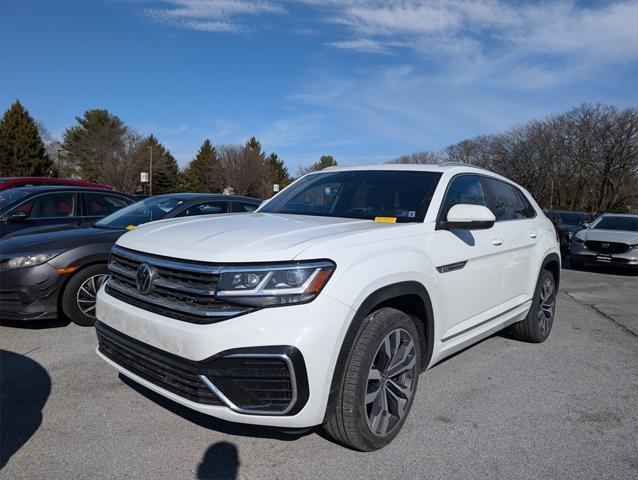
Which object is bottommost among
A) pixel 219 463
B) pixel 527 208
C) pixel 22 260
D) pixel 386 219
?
pixel 219 463

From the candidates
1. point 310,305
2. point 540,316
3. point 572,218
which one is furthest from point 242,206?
point 572,218

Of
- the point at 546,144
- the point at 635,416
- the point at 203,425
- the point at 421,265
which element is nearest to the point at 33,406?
the point at 203,425

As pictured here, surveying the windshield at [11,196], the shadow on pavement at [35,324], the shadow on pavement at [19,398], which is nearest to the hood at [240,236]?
the shadow on pavement at [19,398]

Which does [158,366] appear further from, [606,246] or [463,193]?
[606,246]

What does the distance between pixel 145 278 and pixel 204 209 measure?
12.8ft

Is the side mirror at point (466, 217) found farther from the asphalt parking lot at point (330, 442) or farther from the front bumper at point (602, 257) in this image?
the front bumper at point (602, 257)

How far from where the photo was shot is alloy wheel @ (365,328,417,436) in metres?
2.69

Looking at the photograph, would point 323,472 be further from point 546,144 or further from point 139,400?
point 546,144

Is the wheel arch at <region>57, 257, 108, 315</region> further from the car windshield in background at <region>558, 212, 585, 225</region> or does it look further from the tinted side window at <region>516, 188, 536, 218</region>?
the car windshield in background at <region>558, 212, 585, 225</region>

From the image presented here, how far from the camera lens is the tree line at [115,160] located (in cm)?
4925

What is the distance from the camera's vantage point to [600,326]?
5910 millimetres

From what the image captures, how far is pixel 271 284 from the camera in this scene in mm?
2324

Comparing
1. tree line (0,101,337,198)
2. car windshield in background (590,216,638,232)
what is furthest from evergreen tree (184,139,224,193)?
car windshield in background (590,216,638,232)

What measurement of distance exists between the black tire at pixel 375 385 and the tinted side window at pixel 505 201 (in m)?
1.81
